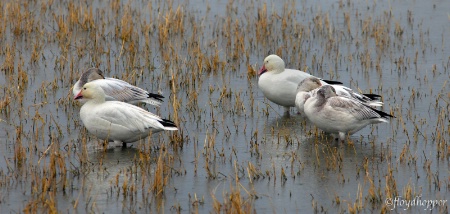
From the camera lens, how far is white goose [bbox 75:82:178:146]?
339 inches

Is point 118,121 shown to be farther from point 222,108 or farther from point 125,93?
point 222,108

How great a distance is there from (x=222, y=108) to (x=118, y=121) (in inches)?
88.5

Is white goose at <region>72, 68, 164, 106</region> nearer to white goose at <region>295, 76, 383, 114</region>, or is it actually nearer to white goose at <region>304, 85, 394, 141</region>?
white goose at <region>295, 76, 383, 114</region>

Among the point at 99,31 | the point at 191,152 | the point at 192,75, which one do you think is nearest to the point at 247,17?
the point at 99,31

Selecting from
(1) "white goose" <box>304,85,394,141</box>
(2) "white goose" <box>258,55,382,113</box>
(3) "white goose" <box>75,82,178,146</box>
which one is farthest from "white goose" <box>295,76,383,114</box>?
(3) "white goose" <box>75,82,178,146</box>

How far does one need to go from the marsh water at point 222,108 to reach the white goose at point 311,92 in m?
0.30

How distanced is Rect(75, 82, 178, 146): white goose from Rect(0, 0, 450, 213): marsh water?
0.21m

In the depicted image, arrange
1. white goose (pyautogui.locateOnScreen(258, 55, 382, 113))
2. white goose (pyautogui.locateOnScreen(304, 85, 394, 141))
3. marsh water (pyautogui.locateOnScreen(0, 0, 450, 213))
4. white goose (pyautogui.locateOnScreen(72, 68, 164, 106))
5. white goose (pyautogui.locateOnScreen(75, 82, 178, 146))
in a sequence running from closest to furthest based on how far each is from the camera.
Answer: marsh water (pyautogui.locateOnScreen(0, 0, 450, 213)), white goose (pyautogui.locateOnScreen(75, 82, 178, 146)), white goose (pyautogui.locateOnScreen(304, 85, 394, 141)), white goose (pyautogui.locateOnScreen(72, 68, 164, 106)), white goose (pyautogui.locateOnScreen(258, 55, 382, 113))

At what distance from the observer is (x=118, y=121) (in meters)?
8.65

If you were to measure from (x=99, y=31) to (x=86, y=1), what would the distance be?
7.90 ft

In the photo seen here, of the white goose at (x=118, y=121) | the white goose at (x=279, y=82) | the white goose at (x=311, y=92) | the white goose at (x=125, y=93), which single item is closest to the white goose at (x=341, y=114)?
the white goose at (x=311, y=92)

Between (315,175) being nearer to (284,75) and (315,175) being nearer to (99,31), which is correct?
(284,75)

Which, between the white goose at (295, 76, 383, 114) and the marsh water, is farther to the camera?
the white goose at (295, 76, 383, 114)

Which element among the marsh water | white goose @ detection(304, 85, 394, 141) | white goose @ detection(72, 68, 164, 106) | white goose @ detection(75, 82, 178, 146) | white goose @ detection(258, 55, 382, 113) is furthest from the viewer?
white goose @ detection(258, 55, 382, 113)
